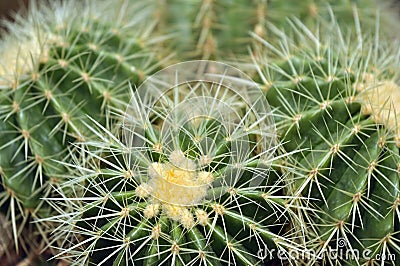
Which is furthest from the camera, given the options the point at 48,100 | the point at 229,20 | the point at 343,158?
the point at 229,20

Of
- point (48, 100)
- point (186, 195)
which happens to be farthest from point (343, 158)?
point (48, 100)

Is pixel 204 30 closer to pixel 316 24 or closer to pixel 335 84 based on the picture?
pixel 316 24

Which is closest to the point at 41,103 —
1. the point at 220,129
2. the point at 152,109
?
the point at 152,109

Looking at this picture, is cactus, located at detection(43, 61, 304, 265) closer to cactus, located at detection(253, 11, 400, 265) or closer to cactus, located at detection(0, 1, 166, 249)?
cactus, located at detection(253, 11, 400, 265)

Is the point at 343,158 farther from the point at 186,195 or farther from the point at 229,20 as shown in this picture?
the point at 229,20

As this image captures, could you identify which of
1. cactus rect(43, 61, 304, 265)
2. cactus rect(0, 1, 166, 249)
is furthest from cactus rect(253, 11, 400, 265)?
cactus rect(0, 1, 166, 249)

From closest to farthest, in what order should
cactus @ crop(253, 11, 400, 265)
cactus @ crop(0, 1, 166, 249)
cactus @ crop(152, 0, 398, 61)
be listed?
cactus @ crop(253, 11, 400, 265) < cactus @ crop(0, 1, 166, 249) < cactus @ crop(152, 0, 398, 61)

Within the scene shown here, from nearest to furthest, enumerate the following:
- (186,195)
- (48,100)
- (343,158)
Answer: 1. (186,195)
2. (343,158)
3. (48,100)
